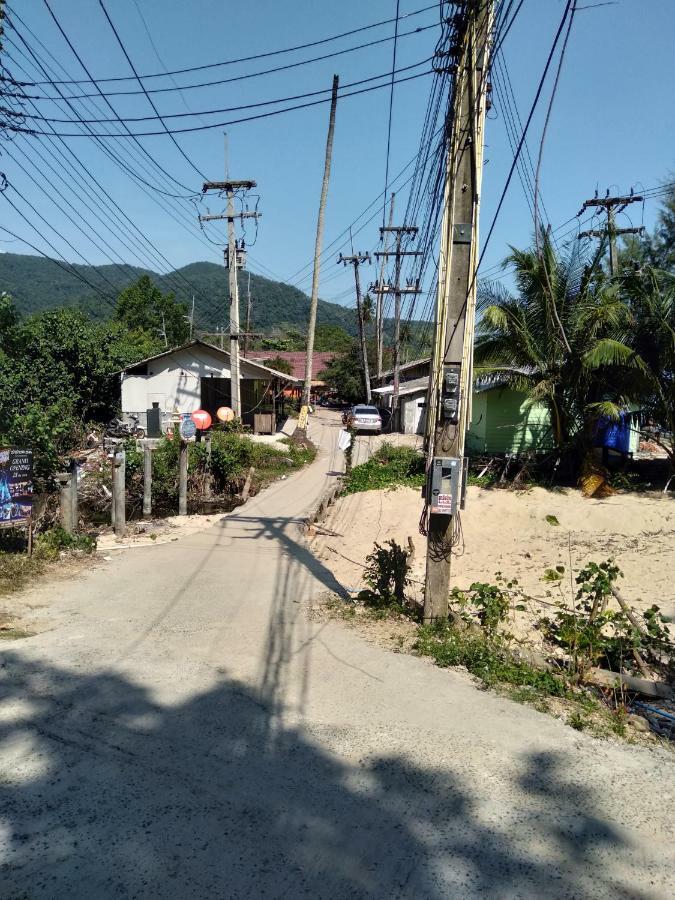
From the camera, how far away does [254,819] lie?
3.43 meters

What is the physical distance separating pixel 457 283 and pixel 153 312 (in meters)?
60.2

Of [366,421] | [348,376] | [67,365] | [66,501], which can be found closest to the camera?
[66,501]

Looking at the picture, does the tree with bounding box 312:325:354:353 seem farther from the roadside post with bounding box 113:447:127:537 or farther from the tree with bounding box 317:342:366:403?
the roadside post with bounding box 113:447:127:537

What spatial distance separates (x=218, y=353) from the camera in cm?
2828

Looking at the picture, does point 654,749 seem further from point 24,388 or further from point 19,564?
point 24,388

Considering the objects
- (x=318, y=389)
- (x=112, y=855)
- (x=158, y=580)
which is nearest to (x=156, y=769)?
(x=112, y=855)

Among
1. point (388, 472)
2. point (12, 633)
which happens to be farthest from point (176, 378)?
point (12, 633)

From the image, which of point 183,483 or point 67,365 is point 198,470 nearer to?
point 183,483

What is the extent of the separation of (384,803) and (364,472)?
16467 millimetres

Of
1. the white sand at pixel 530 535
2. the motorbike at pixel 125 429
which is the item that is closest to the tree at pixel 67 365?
the motorbike at pixel 125 429

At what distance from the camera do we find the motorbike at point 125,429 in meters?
25.8

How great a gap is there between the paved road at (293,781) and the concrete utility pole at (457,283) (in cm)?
175

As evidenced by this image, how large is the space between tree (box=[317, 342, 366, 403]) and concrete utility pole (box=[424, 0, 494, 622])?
42251 millimetres

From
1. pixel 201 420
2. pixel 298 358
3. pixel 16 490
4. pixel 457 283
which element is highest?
pixel 298 358
